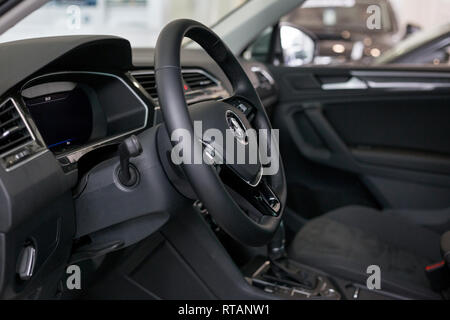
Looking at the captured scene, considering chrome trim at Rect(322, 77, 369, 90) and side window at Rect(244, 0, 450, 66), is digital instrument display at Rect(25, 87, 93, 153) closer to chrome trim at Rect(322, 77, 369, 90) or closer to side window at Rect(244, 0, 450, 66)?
side window at Rect(244, 0, 450, 66)

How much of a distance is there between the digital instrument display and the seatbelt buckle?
96 centimetres

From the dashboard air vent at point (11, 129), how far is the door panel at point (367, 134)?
146cm

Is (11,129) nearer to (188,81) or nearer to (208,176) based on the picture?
(208,176)

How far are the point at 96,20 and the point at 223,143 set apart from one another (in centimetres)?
133

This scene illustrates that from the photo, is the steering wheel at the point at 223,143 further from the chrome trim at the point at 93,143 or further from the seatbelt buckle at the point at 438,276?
the seatbelt buckle at the point at 438,276

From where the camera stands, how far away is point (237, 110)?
113cm

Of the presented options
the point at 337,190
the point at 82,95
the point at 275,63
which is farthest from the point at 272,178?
the point at 275,63

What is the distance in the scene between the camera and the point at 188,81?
5.46ft

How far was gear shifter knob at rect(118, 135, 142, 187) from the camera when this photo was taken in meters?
1.01

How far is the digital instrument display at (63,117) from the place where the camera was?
1.13m

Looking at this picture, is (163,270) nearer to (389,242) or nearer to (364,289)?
(364,289)

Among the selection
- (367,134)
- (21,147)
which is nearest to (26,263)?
(21,147)

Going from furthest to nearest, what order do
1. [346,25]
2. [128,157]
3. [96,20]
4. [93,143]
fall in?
1. [346,25]
2. [96,20]
3. [93,143]
4. [128,157]
